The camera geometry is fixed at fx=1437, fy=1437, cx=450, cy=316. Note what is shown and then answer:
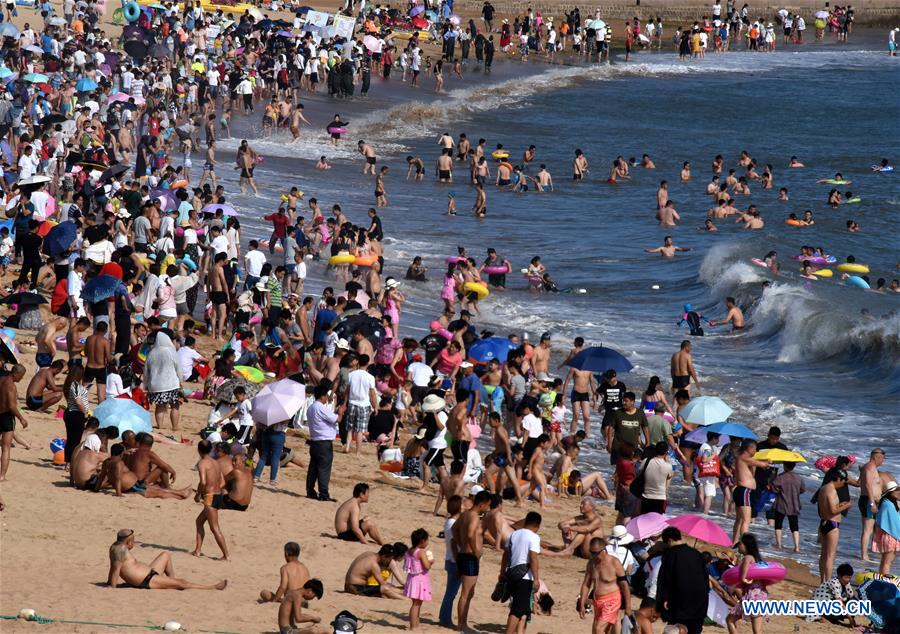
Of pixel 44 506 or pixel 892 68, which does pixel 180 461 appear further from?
pixel 892 68

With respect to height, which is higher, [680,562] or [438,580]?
[680,562]

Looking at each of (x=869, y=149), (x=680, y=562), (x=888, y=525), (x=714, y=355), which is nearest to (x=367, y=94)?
(x=869, y=149)

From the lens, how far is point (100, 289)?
16.8 metres

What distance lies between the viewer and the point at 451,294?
75.3 ft

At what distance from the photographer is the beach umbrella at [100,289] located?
16781 mm

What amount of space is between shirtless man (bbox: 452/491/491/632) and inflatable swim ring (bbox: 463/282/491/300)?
12383 millimetres

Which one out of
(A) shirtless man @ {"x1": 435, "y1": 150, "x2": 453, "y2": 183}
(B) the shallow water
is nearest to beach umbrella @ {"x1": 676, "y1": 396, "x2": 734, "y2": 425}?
(B) the shallow water

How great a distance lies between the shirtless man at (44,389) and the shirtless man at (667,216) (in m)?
21.3

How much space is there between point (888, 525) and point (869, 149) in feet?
117

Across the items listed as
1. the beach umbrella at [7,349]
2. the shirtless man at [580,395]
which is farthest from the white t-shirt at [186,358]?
the shirtless man at [580,395]

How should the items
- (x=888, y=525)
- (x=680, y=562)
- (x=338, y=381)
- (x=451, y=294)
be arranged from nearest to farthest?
(x=680, y=562) → (x=888, y=525) → (x=338, y=381) → (x=451, y=294)

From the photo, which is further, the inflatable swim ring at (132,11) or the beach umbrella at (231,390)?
the inflatable swim ring at (132,11)

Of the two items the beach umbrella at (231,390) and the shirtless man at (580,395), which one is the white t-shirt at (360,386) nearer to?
the beach umbrella at (231,390)

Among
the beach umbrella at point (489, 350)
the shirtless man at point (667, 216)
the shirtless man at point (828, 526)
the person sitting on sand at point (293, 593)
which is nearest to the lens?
the person sitting on sand at point (293, 593)
